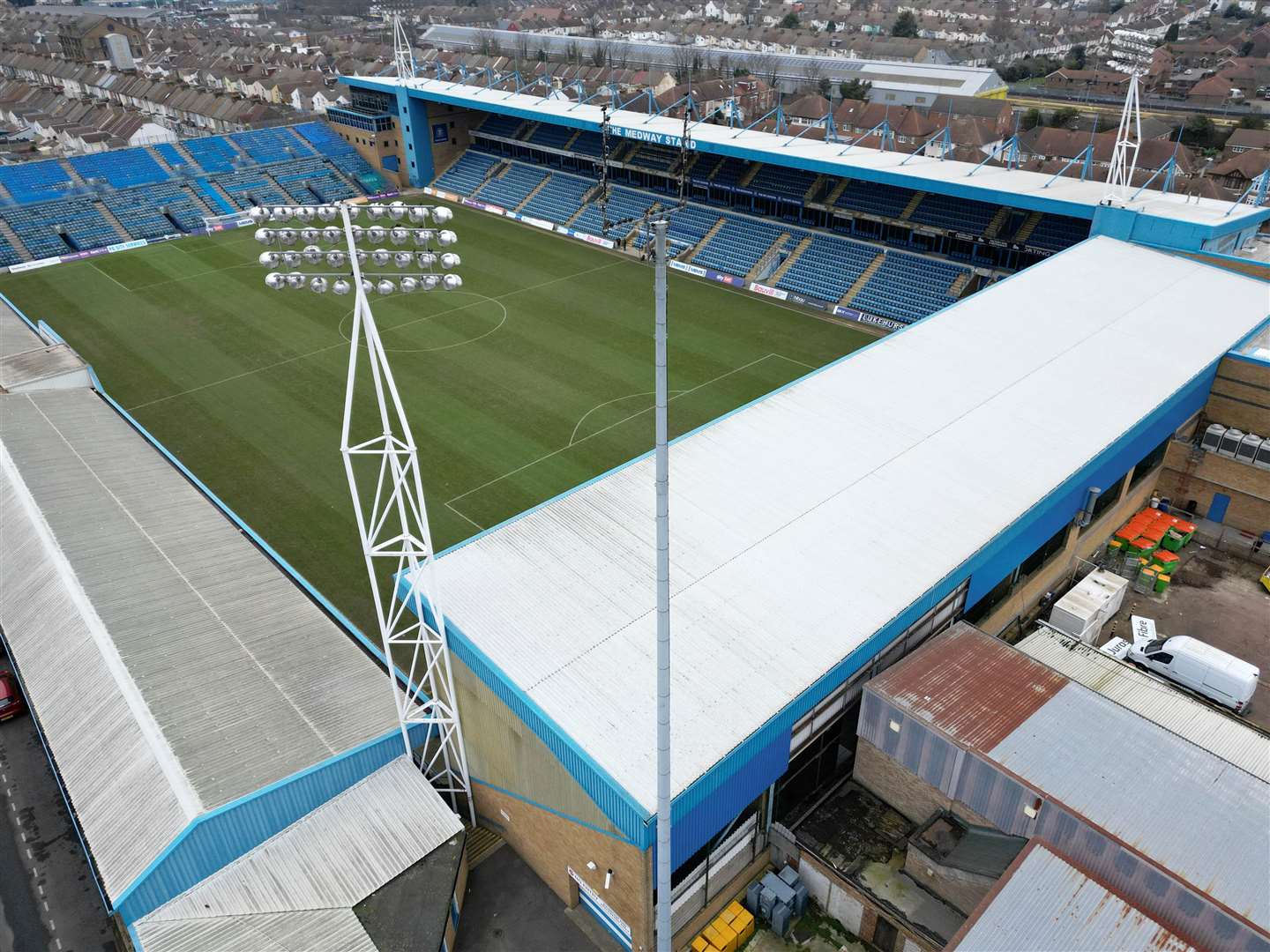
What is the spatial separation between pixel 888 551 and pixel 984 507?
3570 millimetres

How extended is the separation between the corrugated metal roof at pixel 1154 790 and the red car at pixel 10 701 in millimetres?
25904

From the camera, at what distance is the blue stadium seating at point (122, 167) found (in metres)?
69.4

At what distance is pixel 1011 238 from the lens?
49344 millimetres

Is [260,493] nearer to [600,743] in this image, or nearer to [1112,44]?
[600,743]

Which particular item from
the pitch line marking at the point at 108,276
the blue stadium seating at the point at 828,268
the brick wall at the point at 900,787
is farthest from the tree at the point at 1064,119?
the brick wall at the point at 900,787

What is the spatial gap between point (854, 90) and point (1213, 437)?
298 ft

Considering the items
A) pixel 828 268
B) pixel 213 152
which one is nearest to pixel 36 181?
pixel 213 152

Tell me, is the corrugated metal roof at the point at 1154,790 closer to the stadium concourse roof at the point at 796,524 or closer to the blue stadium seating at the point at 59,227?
the stadium concourse roof at the point at 796,524

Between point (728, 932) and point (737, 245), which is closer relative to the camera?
point (728, 932)

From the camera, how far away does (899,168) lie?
1880 inches

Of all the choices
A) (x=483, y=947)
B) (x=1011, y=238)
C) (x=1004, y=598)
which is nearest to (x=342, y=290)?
(x=483, y=947)

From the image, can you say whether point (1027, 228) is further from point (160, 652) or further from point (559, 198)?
point (160, 652)

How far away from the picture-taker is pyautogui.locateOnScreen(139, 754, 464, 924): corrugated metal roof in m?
17.4

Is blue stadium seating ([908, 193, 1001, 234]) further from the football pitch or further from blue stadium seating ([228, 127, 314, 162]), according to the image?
blue stadium seating ([228, 127, 314, 162])
